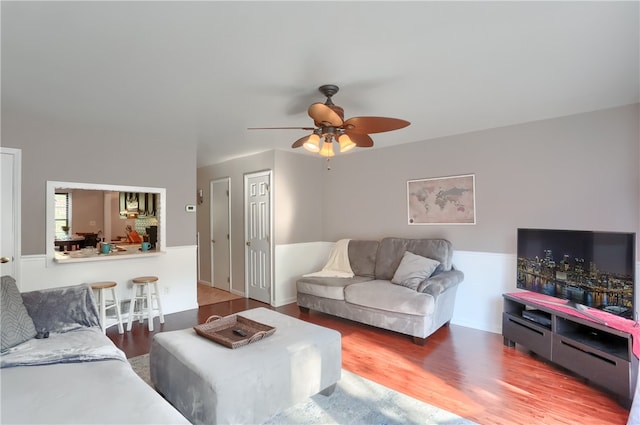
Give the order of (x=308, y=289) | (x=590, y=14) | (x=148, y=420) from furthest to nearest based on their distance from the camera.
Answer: (x=308, y=289)
(x=590, y=14)
(x=148, y=420)

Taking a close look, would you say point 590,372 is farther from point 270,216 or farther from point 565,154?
point 270,216

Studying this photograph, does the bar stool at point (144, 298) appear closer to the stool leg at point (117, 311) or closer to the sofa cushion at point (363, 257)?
the stool leg at point (117, 311)

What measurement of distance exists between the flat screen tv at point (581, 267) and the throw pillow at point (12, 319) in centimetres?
402

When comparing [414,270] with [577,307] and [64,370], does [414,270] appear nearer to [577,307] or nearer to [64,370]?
[577,307]

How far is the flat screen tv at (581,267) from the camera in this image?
246 centimetres

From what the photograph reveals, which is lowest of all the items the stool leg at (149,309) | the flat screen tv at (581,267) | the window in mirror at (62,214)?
the stool leg at (149,309)

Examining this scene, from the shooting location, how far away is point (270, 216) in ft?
16.1

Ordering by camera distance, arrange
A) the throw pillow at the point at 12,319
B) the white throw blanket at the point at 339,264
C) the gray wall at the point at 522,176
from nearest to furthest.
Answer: the throw pillow at the point at 12,319
the gray wall at the point at 522,176
the white throw blanket at the point at 339,264

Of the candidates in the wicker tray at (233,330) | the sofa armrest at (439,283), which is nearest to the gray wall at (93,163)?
the wicker tray at (233,330)

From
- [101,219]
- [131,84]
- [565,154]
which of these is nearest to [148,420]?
[131,84]

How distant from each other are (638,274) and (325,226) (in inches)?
148

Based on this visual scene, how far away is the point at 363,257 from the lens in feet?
14.9

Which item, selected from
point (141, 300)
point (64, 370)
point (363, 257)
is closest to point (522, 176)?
point (363, 257)

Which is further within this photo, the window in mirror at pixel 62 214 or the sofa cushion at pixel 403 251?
the window in mirror at pixel 62 214
